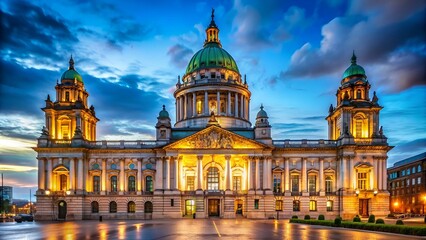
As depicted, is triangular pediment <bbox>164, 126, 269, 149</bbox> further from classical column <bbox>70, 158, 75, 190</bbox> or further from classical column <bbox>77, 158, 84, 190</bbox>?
classical column <bbox>70, 158, 75, 190</bbox>

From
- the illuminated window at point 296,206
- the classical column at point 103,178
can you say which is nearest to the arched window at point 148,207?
the classical column at point 103,178

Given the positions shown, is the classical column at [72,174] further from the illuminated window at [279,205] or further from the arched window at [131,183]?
the illuminated window at [279,205]

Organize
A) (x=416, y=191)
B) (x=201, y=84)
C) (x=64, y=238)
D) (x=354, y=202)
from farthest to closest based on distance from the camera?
(x=416, y=191) → (x=201, y=84) → (x=354, y=202) → (x=64, y=238)

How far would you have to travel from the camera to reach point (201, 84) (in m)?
92.4

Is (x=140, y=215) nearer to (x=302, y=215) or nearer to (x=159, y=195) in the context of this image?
(x=159, y=195)

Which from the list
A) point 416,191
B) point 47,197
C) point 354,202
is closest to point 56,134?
point 47,197

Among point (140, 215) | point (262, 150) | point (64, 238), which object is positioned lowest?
point (140, 215)

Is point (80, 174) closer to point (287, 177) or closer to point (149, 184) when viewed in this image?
point (149, 184)

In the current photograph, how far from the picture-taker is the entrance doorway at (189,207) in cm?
7638

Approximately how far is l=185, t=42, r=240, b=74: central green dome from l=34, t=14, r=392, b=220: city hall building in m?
20.4

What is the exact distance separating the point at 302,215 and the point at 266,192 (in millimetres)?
8194

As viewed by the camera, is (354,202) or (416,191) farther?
(416,191)

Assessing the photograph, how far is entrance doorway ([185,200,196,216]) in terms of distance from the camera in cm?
7638

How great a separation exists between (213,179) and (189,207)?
7.05 metres
